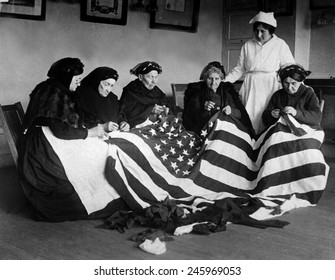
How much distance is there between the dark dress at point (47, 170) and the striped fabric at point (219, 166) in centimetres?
35

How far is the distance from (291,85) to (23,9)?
3.18m

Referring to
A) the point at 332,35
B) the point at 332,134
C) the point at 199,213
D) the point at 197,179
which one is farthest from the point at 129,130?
the point at 332,35

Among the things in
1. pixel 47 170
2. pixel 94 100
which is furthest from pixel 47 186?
pixel 94 100

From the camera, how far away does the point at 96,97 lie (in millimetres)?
4082

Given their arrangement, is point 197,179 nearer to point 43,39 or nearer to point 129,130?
point 129,130

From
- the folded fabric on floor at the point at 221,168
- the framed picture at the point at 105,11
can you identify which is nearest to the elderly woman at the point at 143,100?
the folded fabric on floor at the point at 221,168

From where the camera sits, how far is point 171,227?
3.39 metres

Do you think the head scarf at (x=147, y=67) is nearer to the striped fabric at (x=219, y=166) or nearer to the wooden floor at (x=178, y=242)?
the striped fabric at (x=219, y=166)

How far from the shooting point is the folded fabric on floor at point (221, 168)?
12.6 feet

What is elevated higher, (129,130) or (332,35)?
(332,35)

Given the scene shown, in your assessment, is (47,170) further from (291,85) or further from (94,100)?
(291,85)

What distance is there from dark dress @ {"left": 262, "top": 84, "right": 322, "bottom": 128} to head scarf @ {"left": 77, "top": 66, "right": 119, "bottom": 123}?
1.56 m
